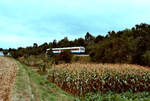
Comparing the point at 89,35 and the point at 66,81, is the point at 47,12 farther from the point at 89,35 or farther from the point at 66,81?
the point at 89,35

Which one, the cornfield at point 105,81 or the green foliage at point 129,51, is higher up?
the green foliage at point 129,51

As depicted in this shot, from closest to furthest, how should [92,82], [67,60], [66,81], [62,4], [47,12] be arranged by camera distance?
[92,82] → [66,81] → [62,4] → [47,12] → [67,60]

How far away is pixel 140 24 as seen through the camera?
28219 mm

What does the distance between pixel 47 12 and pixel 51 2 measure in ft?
5.04

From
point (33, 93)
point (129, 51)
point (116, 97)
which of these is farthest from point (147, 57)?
point (33, 93)

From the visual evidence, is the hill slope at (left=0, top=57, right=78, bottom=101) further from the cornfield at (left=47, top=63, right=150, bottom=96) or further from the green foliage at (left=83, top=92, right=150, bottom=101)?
the green foliage at (left=83, top=92, right=150, bottom=101)

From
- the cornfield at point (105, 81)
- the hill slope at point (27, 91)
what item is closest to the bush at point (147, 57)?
the cornfield at point (105, 81)

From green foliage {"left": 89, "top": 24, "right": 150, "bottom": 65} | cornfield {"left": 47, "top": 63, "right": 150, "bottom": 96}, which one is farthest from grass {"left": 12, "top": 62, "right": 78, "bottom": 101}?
green foliage {"left": 89, "top": 24, "right": 150, "bottom": 65}

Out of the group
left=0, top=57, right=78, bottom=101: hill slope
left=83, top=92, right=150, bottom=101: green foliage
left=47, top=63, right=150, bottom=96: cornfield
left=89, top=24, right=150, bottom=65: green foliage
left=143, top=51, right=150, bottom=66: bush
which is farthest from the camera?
left=89, top=24, right=150, bottom=65: green foliage

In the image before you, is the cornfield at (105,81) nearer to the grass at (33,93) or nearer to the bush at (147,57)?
the grass at (33,93)

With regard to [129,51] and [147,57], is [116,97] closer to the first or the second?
[147,57]

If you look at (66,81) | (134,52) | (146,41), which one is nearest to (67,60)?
(134,52)

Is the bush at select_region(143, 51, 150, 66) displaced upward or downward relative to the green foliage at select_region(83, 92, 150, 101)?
upward

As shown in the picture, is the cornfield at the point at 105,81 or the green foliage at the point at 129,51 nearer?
the cornfield at the point at 105,81
